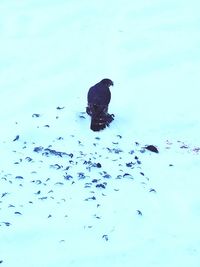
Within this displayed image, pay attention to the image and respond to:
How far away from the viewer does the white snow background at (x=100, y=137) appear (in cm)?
581

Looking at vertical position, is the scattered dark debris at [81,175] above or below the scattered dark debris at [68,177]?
above

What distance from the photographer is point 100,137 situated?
7.60 m

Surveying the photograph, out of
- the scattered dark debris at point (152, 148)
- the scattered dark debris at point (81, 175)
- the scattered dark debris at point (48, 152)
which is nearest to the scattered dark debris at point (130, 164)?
the scattered dark debris at point (152, 148)

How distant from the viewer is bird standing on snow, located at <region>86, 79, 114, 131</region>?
7727 mm

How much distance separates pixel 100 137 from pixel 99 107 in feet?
1.35

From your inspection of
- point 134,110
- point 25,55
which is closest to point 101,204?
point 134,110

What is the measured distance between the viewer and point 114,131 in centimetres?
778

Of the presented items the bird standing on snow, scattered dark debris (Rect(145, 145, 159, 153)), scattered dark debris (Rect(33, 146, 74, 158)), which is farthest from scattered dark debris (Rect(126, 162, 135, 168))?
the bird standing on snow

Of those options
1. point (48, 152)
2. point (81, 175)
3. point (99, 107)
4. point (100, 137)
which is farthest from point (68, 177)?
point (99, 107)

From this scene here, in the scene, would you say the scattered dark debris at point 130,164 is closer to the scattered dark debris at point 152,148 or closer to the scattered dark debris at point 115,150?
the scattered dark debris at point 115,150

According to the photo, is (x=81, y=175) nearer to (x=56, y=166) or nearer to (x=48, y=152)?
(x=56, y=166)

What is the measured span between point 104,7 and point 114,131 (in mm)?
4847

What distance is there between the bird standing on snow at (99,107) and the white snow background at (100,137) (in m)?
0.13

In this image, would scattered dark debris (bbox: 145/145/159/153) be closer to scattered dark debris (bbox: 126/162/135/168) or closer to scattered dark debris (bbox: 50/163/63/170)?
scattered dark debris (bbox: 126/162/135/168)
